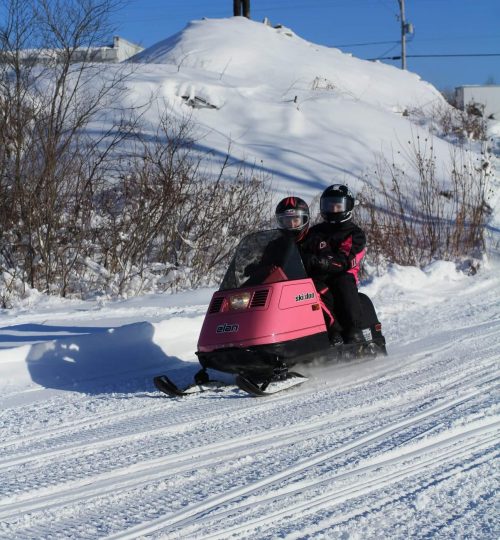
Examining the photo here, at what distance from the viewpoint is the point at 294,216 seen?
253 inches

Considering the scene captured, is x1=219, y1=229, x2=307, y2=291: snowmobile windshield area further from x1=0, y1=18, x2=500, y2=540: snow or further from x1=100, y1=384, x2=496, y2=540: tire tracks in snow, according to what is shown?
x1=100, y1=384, x2=496, y2=540: tire tracks in snow

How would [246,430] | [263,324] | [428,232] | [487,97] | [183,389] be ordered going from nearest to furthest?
[246,430] < [263,324] < [183,389] < [428,232] < [487,97]

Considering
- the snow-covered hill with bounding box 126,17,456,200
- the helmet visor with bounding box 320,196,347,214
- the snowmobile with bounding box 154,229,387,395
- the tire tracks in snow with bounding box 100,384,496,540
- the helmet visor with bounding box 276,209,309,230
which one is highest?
the snow-covered hill with bounding box 126,17,456,200

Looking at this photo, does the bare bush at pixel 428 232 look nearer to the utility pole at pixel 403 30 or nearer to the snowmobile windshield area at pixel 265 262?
the snowmobile windshield area at pixel 265 262

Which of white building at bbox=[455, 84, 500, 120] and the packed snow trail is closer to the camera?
the packed snow trail

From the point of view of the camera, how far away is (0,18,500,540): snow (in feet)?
10.9

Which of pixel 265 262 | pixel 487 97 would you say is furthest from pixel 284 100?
pixel 265 262

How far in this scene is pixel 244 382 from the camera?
17.5 ft

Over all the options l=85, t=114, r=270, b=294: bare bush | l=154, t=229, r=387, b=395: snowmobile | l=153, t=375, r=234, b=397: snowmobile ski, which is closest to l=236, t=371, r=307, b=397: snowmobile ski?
l=154, t=229, r=387, b=395: snowmobile

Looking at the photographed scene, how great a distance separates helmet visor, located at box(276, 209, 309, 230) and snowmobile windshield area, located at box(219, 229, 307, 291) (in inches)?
14.2

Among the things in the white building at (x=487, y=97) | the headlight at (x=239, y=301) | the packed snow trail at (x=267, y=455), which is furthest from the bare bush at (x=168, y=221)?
the white building at (x=487, y=97)

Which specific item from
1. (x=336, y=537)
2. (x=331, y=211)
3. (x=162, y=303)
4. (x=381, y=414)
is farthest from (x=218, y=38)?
(x=336, y=537)

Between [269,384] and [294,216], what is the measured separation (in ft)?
4.95

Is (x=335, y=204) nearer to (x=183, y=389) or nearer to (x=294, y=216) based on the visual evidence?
(x=294, y=216)
